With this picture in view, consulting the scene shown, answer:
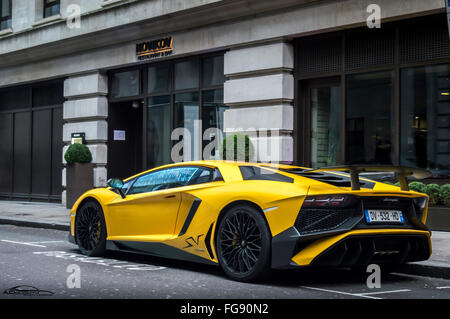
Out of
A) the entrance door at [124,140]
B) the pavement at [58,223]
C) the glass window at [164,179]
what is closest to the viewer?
the pavement at [58,223]

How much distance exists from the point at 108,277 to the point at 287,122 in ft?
24.4

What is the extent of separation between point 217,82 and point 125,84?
364 centimetres

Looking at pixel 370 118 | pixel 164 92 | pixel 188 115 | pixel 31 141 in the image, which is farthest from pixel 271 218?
pixel 31 141

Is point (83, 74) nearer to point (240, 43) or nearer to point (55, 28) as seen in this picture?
point (55, 28)

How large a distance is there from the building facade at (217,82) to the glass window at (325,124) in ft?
0.09

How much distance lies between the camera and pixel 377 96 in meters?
12.7

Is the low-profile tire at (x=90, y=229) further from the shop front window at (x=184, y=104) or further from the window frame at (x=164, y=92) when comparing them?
the window frame at (x=164, y=92)

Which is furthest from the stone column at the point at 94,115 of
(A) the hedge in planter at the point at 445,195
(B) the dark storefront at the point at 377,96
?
(A) the hedge in planter at the point at 445,195

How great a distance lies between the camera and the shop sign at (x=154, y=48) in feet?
53.9

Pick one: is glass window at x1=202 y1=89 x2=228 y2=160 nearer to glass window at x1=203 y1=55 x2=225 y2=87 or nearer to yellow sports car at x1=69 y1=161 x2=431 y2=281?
glass window at x1=203 y1=55 x2=225 y2=87

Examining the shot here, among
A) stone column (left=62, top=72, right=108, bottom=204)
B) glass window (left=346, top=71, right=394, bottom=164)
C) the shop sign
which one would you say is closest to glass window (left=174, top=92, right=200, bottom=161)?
the shop sign

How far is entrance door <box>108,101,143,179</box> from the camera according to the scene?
18.7m

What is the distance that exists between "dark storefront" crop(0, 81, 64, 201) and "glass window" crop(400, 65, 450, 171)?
37.5 ft
